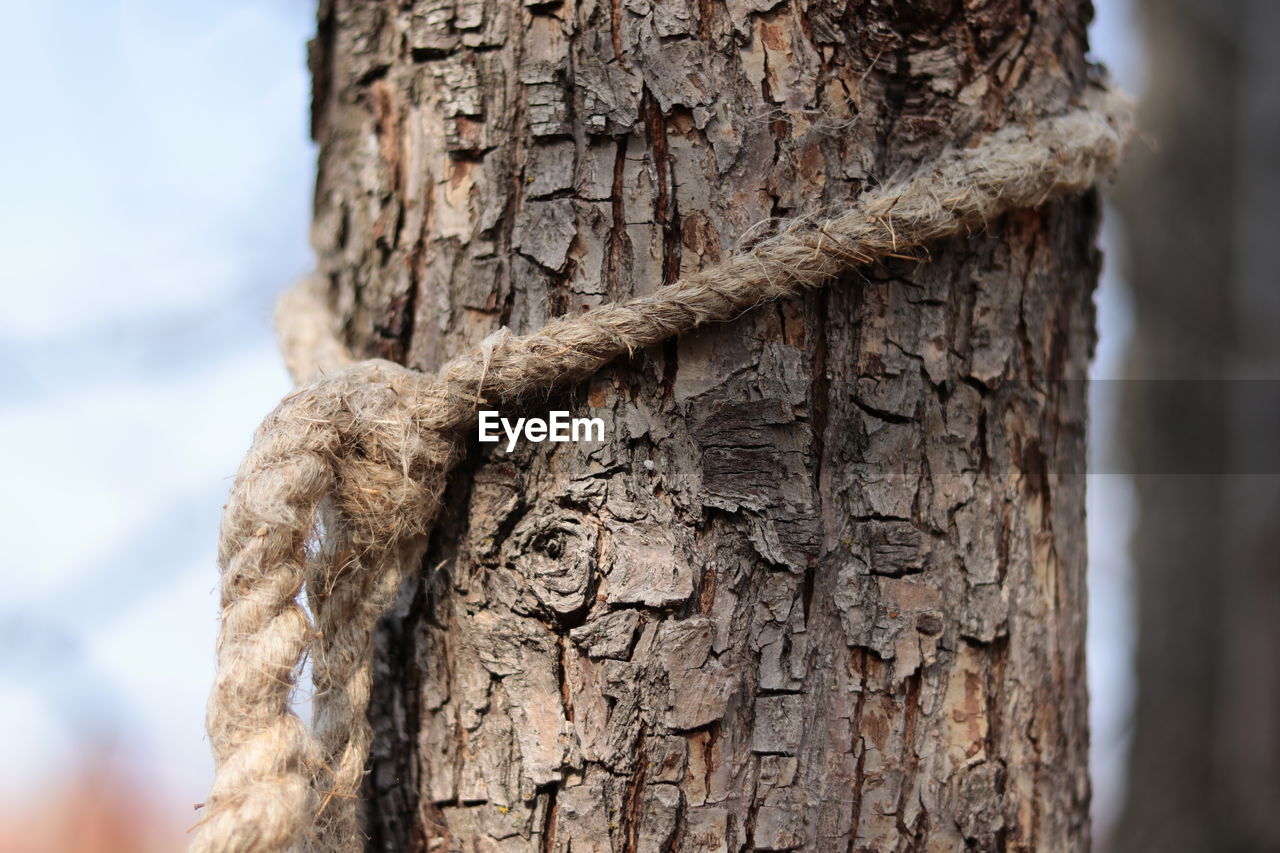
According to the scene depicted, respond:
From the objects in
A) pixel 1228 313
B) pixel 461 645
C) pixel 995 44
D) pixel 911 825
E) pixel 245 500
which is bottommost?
pixel 911 825

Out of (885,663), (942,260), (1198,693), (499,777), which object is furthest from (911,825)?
(1198,693)

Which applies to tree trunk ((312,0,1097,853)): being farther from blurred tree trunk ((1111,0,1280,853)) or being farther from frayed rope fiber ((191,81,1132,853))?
blurred tree trunk ((1111,0,1280,853))

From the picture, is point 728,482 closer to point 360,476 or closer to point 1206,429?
point 360,476

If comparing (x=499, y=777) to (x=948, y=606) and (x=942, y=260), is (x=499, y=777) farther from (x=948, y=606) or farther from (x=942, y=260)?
(x=942, y=260)

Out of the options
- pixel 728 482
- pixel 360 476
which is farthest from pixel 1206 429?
pixel 360 476

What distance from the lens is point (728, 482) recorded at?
0.62 metres

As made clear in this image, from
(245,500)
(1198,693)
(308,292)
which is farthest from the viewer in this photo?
(1198,693)

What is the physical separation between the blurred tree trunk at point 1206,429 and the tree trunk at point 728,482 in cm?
223

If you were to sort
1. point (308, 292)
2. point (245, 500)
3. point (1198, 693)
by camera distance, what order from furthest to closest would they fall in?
point (1198, 693) < point (308, 292) < point (245, 500)

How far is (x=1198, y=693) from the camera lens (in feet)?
8.36

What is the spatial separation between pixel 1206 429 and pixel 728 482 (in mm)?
2540

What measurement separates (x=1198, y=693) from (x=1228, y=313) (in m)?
1.08

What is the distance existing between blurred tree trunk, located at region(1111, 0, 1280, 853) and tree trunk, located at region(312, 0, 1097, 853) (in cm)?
223

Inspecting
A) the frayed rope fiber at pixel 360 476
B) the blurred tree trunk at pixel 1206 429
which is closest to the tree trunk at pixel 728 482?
the frayed rope fiber at pixel 360 476
